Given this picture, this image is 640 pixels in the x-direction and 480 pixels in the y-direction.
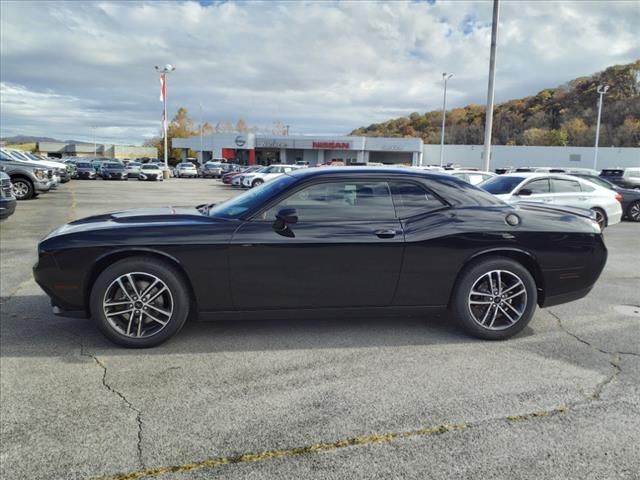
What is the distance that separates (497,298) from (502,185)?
6916mm

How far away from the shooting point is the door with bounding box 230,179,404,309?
392cm

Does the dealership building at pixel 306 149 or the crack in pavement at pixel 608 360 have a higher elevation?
the dealership building at pixel 306 149

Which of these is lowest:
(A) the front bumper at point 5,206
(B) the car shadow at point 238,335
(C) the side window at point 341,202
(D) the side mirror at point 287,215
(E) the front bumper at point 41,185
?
(B) the car shadow at point 238,335

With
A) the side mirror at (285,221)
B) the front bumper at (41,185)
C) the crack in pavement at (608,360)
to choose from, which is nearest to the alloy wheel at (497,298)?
the crack in pavement at (608,360)

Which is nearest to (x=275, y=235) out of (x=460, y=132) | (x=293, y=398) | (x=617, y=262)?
(x=293, y=398)

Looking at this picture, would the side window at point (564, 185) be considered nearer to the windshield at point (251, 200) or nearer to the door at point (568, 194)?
the door at point (568, 194)

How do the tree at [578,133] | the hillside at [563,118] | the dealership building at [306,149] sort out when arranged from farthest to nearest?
the tree at [578,133]
the hillside at [563,118]
the dealership building at [306,149]

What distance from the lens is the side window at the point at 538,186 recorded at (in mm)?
10331

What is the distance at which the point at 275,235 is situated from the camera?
3926mm

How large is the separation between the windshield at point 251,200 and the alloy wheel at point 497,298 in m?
1.97

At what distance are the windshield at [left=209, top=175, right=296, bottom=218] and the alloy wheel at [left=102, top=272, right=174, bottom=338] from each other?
83cm

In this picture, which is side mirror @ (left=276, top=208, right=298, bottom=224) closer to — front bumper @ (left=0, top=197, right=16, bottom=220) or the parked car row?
the parked car row

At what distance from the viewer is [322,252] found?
3.96m

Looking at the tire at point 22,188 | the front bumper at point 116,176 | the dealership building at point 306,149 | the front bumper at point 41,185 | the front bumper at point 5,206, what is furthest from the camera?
the dealership building at point 306,149
